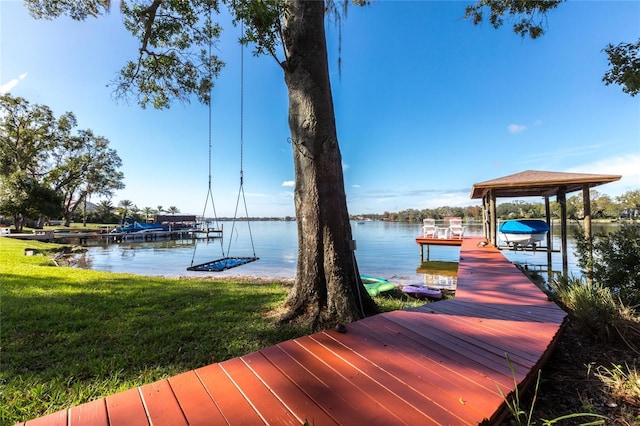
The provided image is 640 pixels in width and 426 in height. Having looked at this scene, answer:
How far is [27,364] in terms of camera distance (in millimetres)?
2572

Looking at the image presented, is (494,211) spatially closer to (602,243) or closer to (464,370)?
(602,243)

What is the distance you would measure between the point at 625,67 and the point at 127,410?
9.27 m

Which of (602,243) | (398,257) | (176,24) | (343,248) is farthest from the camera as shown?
(398,257)

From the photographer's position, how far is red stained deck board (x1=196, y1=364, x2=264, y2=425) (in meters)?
1.42

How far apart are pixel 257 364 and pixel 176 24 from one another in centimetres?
635

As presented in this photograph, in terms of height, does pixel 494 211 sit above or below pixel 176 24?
below

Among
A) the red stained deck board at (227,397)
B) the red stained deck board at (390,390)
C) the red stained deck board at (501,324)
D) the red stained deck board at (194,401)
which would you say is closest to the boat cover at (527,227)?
the red stained deck board at (501,324)

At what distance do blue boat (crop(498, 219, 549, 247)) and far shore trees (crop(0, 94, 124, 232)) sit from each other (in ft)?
104

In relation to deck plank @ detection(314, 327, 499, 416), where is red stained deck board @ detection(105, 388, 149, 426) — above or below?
above

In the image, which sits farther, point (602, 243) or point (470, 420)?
point (602, 243)

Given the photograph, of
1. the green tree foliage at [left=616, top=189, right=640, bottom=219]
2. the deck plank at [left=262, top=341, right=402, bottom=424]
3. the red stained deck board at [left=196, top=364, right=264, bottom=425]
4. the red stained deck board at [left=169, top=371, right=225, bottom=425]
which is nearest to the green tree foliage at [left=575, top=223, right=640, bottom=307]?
the deck plank at [left=262, top=341, right=402, bottom=424]

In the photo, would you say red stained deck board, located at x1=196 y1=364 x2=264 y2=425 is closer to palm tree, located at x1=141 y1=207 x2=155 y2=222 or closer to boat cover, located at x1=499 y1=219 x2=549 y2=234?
boat cover, located at x1=499 y1=219 x2=549 y2=234

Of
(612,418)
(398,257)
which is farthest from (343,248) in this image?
(398,257)

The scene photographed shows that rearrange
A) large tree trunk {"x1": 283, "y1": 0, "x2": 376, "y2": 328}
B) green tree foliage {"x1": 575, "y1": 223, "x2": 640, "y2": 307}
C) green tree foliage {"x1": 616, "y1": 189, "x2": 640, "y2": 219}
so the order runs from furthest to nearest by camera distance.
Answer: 1. green tree foliage {"x1": 616, "y1": 189, "x2": 640, "y2": 219}
2. green tree foliage {"x1": 575, "y1": 223, "x2": 640, "y2": 307}
3. large tree trunk {"x1": 283, "y1": 0, "x2": 376, "y2": 328}
